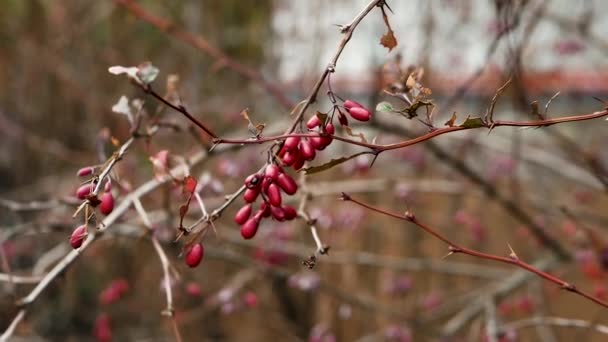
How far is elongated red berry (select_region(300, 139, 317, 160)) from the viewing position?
3.09 feet

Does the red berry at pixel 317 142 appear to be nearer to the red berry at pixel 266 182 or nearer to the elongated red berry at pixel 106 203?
the red berry at pixel 266 182

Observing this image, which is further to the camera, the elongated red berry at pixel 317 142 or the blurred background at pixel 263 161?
the blurred background at pixel 263 161

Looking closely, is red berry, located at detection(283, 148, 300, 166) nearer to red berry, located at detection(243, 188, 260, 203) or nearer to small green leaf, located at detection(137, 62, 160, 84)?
red berry, located at detection(243, 188, 260, 203)

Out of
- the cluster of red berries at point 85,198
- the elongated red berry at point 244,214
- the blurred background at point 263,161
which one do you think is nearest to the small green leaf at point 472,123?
the elongated red berry at point 244,214

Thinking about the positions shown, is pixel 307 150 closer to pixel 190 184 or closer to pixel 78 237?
pixel 190 184

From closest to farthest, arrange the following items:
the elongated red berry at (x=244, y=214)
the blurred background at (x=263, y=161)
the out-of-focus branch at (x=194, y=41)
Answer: the elongated red berry at (x=244, y=214)
the out-of-focus branch at (x=194, y=41)
the blurred background at (x=263, y=161)

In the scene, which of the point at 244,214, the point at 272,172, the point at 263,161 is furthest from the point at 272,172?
the point at 263,161

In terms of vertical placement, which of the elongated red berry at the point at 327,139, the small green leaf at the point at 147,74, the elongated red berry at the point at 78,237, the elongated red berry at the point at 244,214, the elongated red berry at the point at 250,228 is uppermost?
the small green leaf at the point at 147,74

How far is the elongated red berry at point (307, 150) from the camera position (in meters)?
0.94

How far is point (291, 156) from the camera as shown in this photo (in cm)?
96

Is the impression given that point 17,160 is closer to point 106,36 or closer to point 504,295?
point 106,36

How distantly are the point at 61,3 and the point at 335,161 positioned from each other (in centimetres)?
367

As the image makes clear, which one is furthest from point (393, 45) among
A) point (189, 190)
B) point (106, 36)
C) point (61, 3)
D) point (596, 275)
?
point (106, 36)

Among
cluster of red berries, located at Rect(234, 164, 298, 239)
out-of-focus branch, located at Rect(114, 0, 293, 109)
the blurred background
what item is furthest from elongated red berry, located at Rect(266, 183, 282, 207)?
the blurred background
